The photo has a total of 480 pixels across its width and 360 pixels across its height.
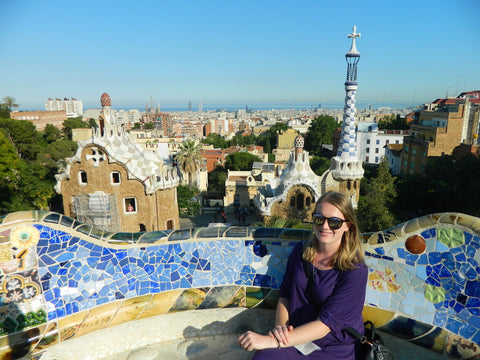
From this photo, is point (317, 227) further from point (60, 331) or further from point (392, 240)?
point (60, 331)

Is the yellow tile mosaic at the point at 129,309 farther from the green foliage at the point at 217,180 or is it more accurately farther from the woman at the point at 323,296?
the green foliage at the point at 217,180

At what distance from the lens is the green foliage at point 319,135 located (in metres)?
66.3

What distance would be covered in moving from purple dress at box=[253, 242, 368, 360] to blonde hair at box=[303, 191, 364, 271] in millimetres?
70

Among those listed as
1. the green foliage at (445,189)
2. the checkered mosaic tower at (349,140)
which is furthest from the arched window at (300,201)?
the green foliage at (445,189)

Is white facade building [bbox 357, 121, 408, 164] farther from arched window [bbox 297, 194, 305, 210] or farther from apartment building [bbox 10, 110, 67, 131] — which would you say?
apartment building [bbox 10, 110, 67, 131]

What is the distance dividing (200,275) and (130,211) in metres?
12.1

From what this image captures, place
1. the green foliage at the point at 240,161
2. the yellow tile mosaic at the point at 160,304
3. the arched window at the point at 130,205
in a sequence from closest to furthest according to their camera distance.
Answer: the yellow tile mosaic at the point at 160,304
the arched window at the point at 130,205
the green foliage at the point at 240,161

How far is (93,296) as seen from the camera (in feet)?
13.6

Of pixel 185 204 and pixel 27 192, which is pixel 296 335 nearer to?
pixel 27 192

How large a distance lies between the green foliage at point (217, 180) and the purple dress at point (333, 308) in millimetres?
33989

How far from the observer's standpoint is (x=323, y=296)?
3072 mm

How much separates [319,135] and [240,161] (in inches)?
1162

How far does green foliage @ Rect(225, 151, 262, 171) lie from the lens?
41969 mm

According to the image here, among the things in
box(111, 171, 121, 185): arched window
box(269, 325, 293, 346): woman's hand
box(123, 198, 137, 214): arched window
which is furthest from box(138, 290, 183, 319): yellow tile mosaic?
box(123, 198, 137, 214): arched window
